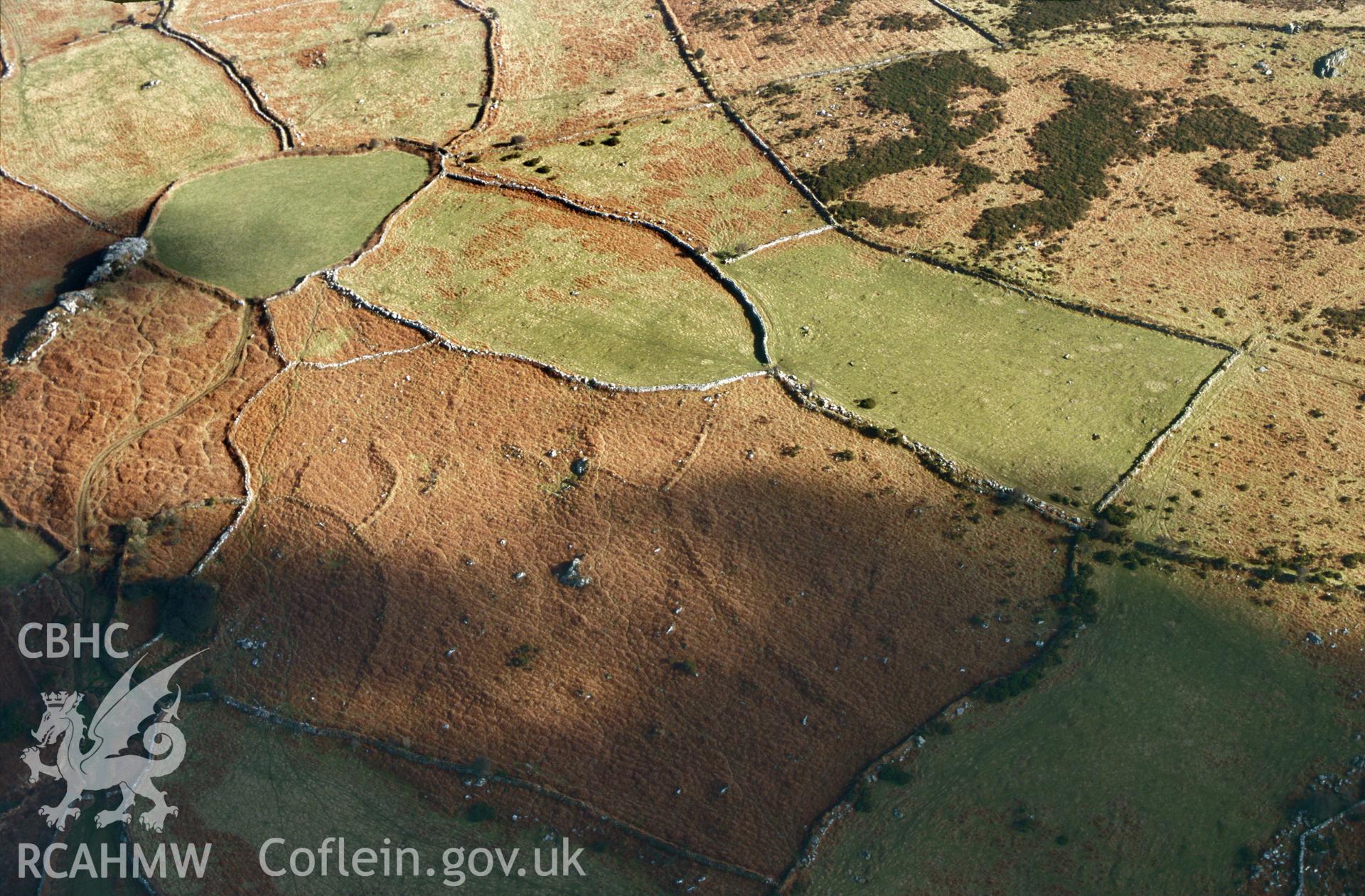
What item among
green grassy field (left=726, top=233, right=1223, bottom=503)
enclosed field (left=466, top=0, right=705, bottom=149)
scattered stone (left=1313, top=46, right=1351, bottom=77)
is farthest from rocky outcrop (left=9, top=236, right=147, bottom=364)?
scattered stone (left=1313, top=46, right=1351, bottom=77)

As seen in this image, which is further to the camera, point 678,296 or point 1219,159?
point 1219,159

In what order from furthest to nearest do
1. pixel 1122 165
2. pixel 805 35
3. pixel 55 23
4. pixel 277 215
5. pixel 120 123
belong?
pixel 55 23, pixel 805 35, pixel 120 123, pixel 1122 165, pixel 277 215

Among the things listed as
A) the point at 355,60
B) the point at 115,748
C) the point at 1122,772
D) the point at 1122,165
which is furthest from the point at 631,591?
the point at 355,60

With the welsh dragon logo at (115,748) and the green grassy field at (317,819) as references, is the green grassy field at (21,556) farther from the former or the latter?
the green grassy field at (317,819)

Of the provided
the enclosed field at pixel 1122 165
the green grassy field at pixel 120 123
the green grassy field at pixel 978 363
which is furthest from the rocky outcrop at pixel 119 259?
the enclosed field at pixel 1122 165

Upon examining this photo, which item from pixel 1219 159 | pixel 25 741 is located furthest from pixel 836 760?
pixel 1219 159

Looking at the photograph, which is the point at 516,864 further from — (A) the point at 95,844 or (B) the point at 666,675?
(A) the point at 95,844

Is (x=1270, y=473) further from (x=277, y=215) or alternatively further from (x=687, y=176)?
(x=277, y=215)

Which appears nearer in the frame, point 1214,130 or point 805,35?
point 1214,130
